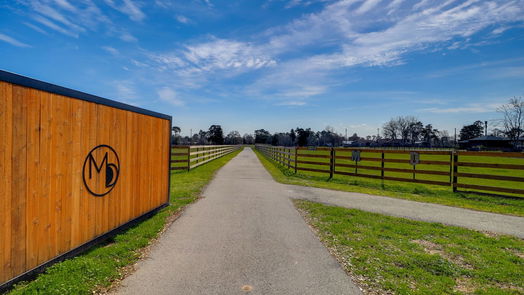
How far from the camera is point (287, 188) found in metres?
10.5

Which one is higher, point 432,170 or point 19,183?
point 19,183

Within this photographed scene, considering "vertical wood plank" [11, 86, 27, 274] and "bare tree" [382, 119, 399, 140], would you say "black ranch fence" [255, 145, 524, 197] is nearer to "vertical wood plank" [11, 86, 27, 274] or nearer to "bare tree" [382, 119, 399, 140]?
"vertical wood plank" [11, 86, 27, 274]

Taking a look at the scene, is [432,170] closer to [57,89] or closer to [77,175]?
[77,175]

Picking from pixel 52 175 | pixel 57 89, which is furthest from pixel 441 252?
pixel 57 89

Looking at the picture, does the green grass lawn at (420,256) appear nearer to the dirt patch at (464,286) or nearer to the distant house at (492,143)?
the dirt patch at (464,286)

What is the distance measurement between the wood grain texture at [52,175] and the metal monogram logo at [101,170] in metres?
0.03

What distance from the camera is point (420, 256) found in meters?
4.18

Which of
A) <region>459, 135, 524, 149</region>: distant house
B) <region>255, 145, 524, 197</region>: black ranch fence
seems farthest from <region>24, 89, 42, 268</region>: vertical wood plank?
<region>459, 135, 524, 149</region>: distant house

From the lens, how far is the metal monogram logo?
4298mm

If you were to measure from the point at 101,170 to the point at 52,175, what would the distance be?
983 mm

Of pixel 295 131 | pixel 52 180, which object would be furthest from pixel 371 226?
pixel 295 131

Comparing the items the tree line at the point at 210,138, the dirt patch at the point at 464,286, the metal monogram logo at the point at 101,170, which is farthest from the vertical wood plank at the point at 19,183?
the tree line at the point at 210,138

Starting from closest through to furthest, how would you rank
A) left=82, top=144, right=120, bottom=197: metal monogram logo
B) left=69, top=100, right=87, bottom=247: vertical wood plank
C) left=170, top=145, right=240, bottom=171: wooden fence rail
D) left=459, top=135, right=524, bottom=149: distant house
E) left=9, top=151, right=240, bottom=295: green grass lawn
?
1. left=9, top=151, right=240, bottom=295: green grass lawn
2. left=69, top=100, right=87, bottom=247: vertical wood plank
3. left=82, top=144, right=120, bottom=197: metal monogram logo
4. left=170, top=145, right=240, bottom=171: wooden fence rail
5. left=459, top=135, right=524, bottom=149: distant house

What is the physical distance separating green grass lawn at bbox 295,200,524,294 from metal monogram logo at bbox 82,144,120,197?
12.4 ft
